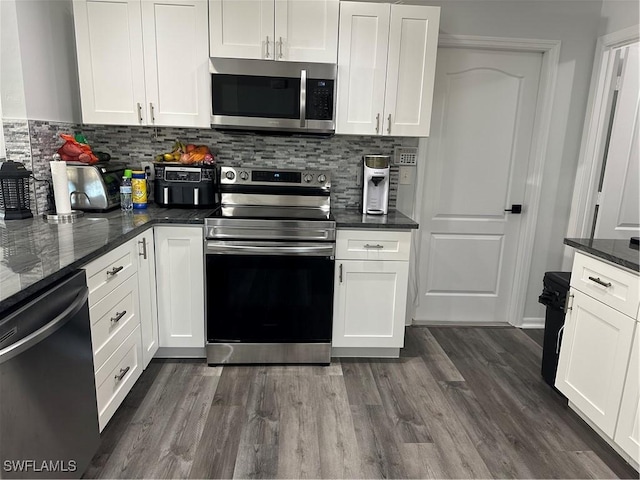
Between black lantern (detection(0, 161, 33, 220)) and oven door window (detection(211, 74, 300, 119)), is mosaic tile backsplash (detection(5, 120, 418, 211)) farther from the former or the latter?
black lantern (detection(0, 161, 33, 220))

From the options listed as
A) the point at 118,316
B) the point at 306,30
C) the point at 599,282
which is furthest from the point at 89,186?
the point at 599,282

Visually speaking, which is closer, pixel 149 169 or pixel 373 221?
pixel 373 221

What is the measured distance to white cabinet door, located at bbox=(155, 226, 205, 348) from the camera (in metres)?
2.38

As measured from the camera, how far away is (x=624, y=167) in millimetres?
2902

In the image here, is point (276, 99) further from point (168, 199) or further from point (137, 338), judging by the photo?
point (137, 338)

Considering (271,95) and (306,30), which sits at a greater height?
(306,30)

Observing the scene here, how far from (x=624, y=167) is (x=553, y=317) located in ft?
4.28

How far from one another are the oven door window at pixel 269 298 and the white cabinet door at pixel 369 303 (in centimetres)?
8

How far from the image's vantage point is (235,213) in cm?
253

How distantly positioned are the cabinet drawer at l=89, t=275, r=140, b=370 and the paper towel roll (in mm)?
542

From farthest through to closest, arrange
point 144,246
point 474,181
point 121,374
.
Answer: point 474,181
point 144,246
point 121,374

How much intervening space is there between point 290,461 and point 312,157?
1.88 m

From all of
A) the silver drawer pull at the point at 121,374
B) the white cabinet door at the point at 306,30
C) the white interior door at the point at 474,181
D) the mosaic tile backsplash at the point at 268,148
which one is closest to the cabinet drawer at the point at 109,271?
the silver drawer pull at the point at 121,374

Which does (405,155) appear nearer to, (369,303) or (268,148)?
(268,148)
